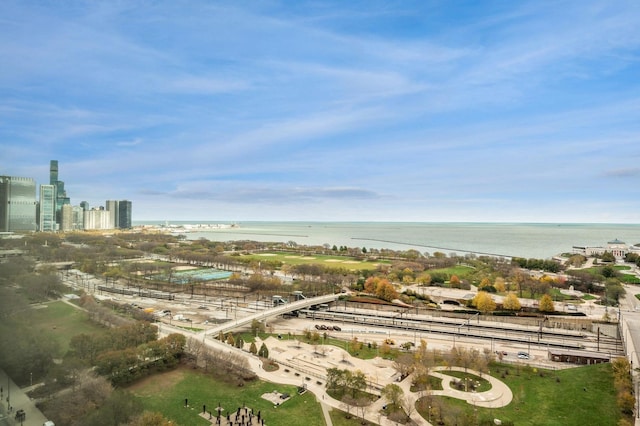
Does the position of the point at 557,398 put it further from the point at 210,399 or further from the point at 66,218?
the point at 66,218

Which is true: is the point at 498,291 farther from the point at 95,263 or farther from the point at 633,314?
the point at 95,263

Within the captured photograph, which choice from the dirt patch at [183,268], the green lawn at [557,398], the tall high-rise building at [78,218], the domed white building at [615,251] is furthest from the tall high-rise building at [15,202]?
the tall high-rise building at [78,218]

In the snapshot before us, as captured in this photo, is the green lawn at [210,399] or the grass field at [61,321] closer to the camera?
the green lawn at [210,399]

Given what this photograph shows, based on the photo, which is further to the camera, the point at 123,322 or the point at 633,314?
the point at 633,314

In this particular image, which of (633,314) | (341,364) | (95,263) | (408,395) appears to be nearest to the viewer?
(408,395)

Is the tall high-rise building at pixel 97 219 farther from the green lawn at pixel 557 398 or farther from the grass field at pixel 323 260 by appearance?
the green lawn at pixel 557 398

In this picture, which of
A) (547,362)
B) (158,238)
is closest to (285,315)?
(547,362)
